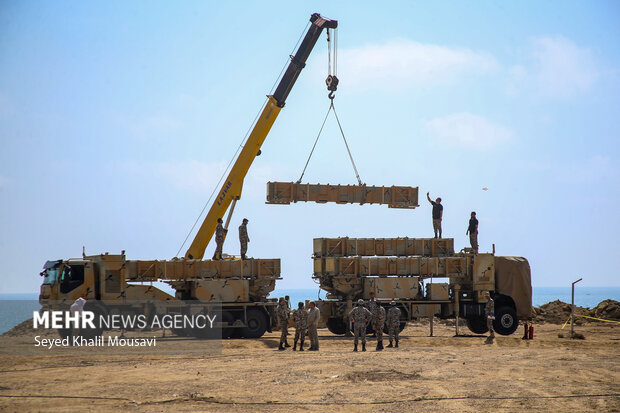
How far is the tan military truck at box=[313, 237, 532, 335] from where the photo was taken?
25016 mm

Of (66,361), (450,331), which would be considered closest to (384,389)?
(66,361)

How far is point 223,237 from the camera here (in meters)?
25.8

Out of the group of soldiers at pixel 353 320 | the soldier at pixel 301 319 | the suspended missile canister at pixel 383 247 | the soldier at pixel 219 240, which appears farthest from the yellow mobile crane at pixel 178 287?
the soldier at pixel 301 319

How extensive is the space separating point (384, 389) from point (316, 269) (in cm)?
1183

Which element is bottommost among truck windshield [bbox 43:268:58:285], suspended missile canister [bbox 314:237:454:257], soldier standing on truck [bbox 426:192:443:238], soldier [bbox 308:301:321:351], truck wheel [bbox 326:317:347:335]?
truck wheel [bbox 326:317:347:335]

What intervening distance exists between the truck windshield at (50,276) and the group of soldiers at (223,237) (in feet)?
17.8

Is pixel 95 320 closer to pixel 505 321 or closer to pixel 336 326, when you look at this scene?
pixel 336 326

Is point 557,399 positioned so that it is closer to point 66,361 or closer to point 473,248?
point 66,361

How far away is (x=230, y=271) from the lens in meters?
24.6

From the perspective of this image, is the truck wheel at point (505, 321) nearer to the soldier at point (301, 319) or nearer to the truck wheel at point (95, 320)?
the soldier at point (301, 319)

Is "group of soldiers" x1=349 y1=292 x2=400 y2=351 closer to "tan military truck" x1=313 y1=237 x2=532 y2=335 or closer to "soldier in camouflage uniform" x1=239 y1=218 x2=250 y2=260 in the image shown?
"tan military truck" x1=313 y1=237 x2=532 y2=335

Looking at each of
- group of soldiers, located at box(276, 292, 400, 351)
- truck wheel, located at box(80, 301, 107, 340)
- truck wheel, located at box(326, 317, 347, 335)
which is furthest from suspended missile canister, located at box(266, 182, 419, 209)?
truck wheel, located at box(80, 301, 107, 340)

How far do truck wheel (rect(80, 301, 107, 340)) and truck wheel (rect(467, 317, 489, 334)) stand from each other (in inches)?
509

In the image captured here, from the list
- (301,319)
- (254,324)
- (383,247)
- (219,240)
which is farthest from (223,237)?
(301,319)
